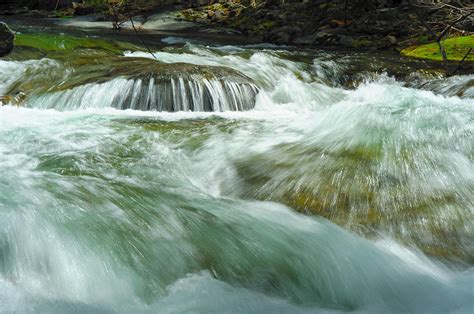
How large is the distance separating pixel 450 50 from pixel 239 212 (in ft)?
38.0

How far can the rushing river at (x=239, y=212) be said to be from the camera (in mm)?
3004

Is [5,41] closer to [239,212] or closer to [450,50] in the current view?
[239,212]

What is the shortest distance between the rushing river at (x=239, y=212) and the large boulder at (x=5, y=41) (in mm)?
4256

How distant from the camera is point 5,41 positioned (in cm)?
1086

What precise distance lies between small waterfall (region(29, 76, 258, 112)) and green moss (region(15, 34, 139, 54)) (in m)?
4.53

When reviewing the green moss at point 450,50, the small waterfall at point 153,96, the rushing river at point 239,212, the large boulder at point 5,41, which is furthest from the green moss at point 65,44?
the green moss at point 450,50

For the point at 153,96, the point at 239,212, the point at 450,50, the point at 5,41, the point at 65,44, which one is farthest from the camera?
the point at 450,50

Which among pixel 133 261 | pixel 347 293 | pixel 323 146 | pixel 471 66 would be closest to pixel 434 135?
pixel 323 146

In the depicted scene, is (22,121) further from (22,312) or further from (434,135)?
(434,135)

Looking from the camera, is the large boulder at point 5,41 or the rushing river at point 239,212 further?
the large boulder at point 5,41

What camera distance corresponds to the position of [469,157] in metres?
4.80

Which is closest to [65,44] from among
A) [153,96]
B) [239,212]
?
[153,96]

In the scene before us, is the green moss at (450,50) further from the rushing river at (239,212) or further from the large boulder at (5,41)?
the large boulder at (5,41)

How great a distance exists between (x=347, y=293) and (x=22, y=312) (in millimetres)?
2051
